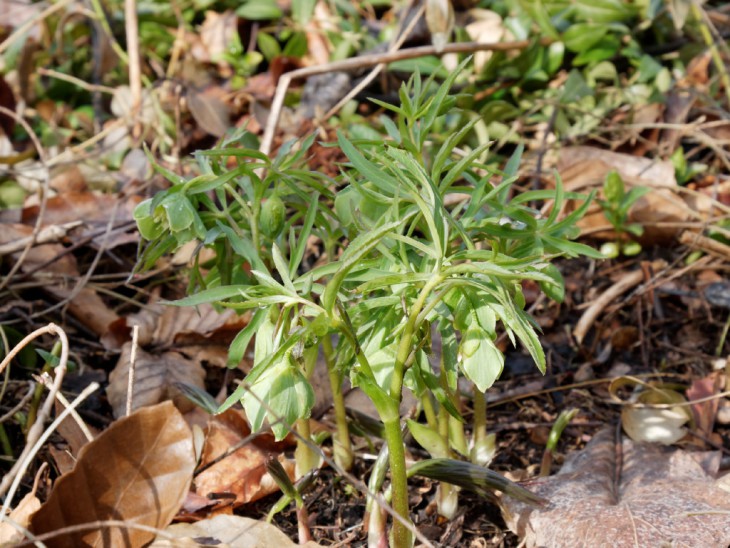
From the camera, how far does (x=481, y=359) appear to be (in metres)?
0.90

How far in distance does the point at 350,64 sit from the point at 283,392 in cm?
125

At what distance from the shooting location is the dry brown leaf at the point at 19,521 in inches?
40.1

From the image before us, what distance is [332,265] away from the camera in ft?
3.29

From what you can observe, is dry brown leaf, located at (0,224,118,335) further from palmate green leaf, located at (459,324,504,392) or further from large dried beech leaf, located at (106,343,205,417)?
palmate green leaf, located at (459,324,504,392)

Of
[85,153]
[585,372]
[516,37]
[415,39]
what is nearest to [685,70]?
[516,37]


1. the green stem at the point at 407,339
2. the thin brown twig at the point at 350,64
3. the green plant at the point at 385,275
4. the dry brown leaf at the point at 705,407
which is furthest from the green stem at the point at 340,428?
the thin brown twig at the point at 350,64

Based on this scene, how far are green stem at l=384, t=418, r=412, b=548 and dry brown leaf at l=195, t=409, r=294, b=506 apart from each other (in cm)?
32

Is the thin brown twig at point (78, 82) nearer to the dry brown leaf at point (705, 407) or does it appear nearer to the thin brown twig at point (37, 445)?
the thin brown twig at point (37, 445)

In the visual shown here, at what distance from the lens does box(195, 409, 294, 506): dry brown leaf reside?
1281mm

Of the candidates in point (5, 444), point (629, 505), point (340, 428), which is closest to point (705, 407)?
point (629, 505)

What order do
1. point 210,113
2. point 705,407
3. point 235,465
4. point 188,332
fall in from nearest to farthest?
point 235,465 → point 705,407 → point 188,332 → point 210,113

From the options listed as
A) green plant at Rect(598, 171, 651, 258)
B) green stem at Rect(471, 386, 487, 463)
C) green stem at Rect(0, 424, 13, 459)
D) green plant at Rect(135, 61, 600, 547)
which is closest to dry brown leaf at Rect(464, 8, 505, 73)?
green plant at Rect(598, 171, 651, 258)

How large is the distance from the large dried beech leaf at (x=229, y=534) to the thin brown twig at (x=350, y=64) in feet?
3.04

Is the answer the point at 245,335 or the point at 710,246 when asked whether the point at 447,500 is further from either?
the point at 710,246
